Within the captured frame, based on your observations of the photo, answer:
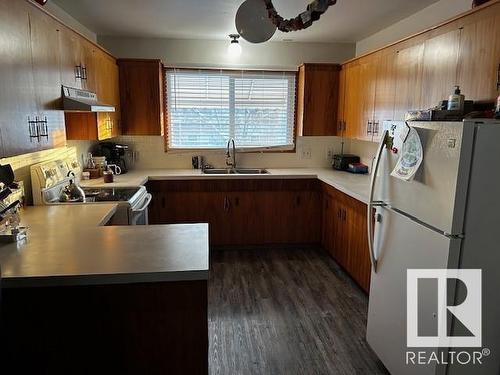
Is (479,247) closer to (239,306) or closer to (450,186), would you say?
(450,186)

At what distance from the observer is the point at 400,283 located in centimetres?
195

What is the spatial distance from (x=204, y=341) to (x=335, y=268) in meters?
2.40

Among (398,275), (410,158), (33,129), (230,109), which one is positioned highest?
(230,109)

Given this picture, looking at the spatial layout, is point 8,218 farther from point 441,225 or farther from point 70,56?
point 441,225

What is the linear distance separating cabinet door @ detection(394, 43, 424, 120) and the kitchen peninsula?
206 centimetres

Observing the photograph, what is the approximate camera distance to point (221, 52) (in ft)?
13.7

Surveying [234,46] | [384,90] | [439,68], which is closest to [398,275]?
[439,68]

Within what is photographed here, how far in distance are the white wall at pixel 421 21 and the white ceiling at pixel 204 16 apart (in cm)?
7

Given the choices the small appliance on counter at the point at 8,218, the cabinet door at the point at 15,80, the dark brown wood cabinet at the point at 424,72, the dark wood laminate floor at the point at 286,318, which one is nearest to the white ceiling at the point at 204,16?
the dark brown wood cabinet at the point at 424,72

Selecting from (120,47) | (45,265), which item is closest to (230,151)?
(120,47)

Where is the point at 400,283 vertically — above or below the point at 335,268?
above

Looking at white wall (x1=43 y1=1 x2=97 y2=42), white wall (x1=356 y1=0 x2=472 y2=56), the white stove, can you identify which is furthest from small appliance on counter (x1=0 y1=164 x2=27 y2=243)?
white wall (x1=356 y1=0 x2=472 y2=56)

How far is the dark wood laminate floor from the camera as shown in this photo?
2.24m

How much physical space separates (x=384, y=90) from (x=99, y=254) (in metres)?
2.66
